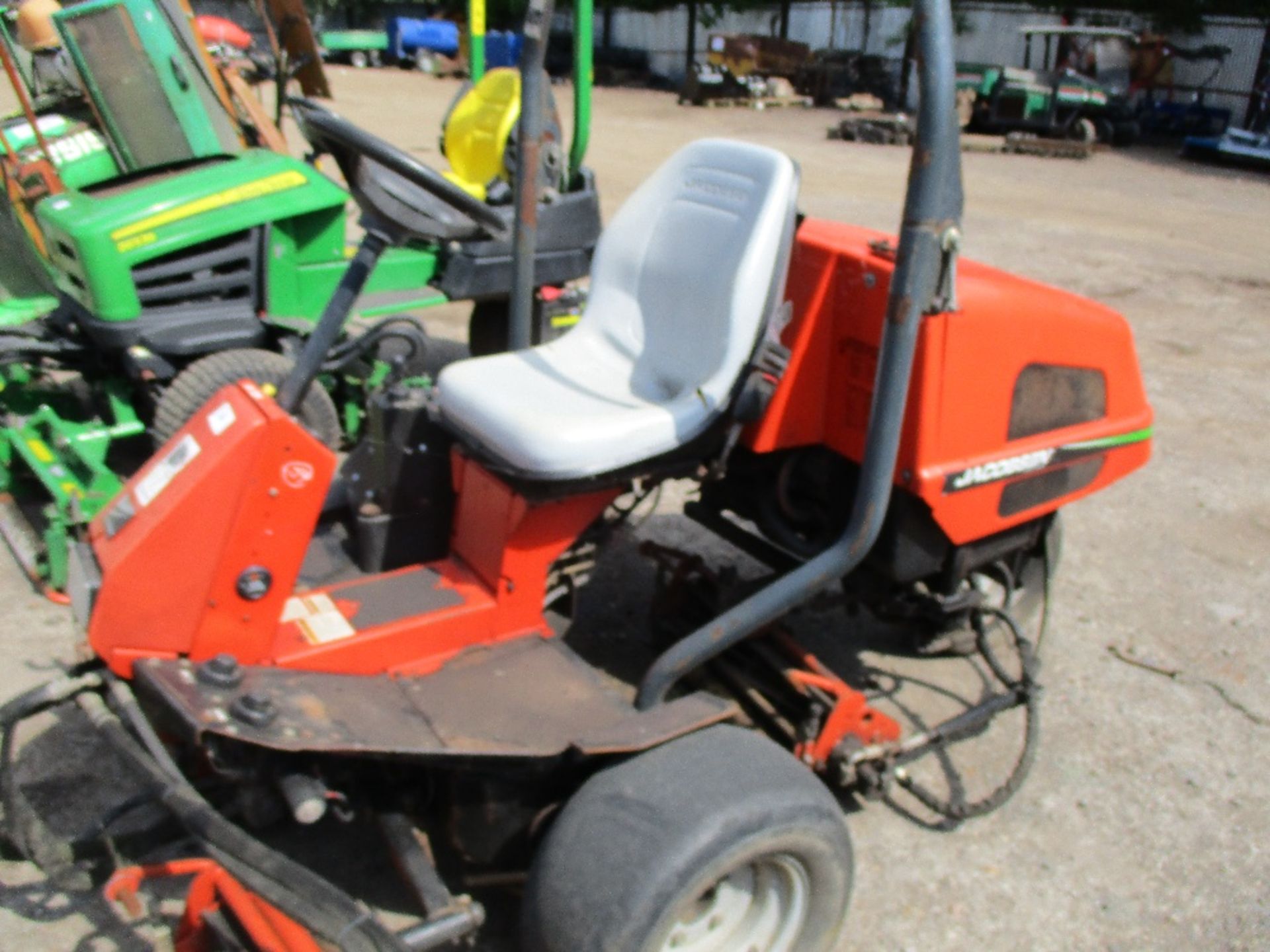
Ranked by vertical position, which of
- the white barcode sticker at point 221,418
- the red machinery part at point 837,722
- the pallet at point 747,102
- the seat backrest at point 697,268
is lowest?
the red machinery part at point 837,722

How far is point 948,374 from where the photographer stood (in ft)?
7.27

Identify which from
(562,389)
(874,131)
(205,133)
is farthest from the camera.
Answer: (874,131)

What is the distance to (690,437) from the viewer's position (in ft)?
7.48

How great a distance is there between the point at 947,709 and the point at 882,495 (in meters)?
1.20

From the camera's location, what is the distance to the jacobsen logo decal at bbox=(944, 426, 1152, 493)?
2.33 m

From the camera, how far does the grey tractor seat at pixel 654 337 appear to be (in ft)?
7.25


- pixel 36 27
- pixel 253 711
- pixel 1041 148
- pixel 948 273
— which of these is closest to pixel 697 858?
pixel 253 711

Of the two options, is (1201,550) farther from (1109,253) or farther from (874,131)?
(874,131)

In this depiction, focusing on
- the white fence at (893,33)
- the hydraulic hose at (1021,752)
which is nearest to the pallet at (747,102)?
the white fence at (893,33)

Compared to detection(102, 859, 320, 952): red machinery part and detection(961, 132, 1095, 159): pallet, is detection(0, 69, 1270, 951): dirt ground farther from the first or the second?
detection(961, 132, 1095, 159): pallet

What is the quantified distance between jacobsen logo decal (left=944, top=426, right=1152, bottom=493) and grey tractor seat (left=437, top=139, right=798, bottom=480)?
0.51 meters

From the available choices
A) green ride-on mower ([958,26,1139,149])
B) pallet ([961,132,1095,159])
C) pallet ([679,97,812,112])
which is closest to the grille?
Answer: pallet ([961,132,1095,159])

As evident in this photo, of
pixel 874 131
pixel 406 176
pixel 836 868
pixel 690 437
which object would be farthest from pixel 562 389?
pixel 874 131

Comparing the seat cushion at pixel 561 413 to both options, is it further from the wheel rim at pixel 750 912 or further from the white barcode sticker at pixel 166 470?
the wheel rim at pixel 750 912
